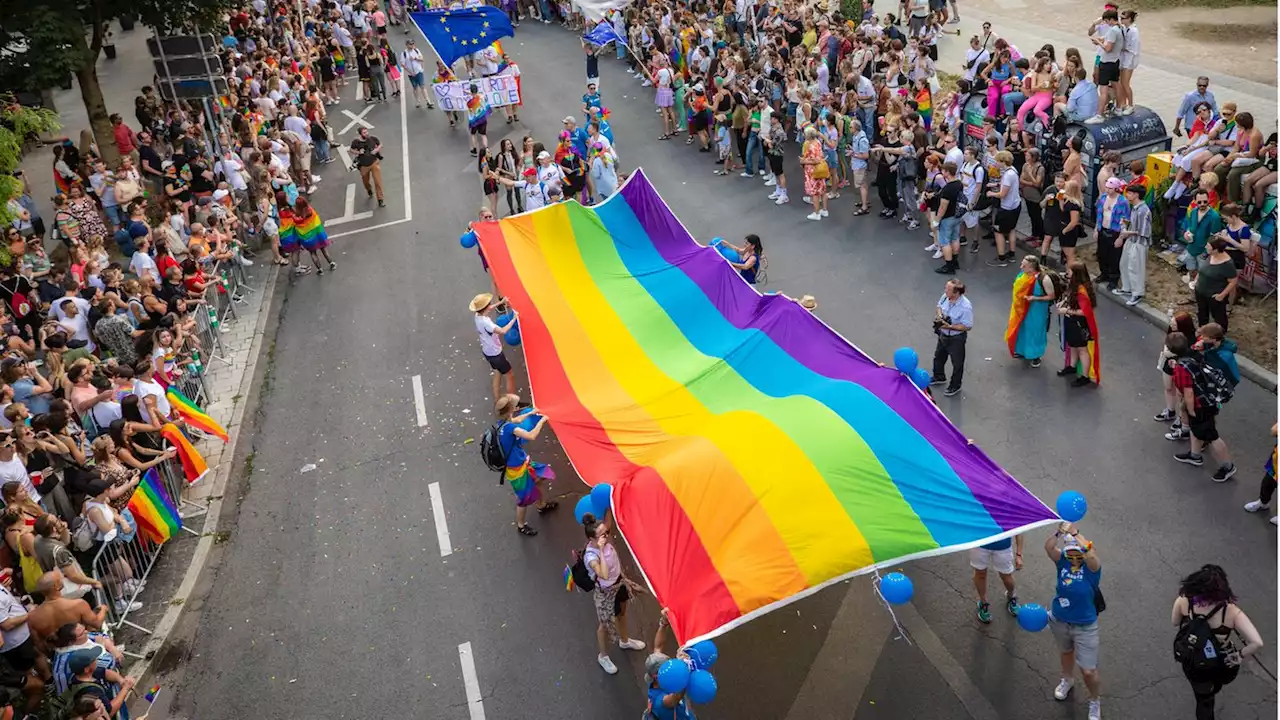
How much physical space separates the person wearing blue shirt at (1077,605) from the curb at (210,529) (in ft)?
27.3

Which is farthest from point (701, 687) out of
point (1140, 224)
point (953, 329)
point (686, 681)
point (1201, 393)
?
point (1140, 224)

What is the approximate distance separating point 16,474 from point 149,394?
197 cm

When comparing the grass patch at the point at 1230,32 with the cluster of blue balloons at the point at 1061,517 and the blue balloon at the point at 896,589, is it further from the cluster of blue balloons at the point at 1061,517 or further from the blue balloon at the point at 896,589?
the blue balloon at the point at 896,589

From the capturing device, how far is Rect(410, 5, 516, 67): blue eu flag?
77.8 feet

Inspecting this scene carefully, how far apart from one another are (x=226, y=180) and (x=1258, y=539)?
58.0 ft

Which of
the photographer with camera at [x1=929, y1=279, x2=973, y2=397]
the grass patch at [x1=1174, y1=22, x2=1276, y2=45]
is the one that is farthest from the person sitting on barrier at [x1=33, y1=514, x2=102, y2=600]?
the grass patch at [x1=1174, y1=22, x2=1276, y2=45]

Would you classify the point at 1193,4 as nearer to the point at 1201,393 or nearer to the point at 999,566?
the point at 1201,393

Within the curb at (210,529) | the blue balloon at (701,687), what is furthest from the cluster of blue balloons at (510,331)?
the blue balloon at (701,687)

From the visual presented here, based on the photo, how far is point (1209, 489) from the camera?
1041 cm

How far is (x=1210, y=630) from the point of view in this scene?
7.29 meters

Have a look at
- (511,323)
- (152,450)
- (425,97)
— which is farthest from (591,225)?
(425,97)

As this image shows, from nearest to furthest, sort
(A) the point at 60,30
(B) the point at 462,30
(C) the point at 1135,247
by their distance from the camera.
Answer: (C) the point at 1135,247 < (A) the point at 60,30 < (B) the point at 462,30

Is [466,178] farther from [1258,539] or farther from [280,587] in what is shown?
[1258,539]

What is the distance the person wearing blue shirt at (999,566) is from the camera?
893cm
